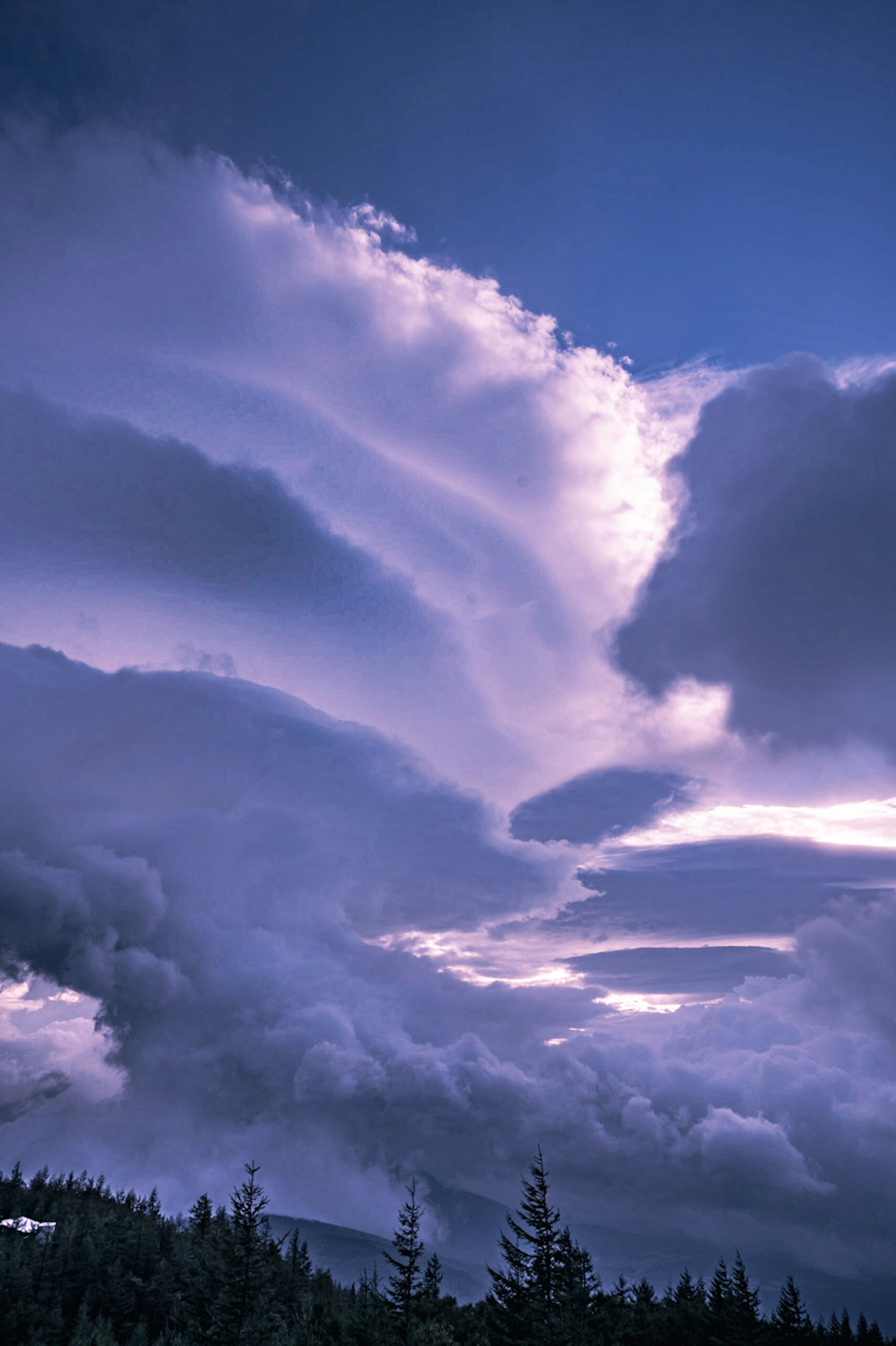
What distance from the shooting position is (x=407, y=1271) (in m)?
50.5

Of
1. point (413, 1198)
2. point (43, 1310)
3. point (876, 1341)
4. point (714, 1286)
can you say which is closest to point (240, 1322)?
point (413, 1198)

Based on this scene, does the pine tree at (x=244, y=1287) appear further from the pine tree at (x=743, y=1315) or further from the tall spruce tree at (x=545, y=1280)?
the pine tree at (x=743, y=1315)

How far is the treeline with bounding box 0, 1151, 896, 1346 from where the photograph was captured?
1929 inches

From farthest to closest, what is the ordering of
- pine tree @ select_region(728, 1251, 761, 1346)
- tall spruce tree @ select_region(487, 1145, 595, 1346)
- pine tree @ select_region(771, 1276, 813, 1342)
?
pine tree @ select_region(771, 1276, 813, 1342) → pine tree @ select_region(728, 1251, 761, 1346) → tall spruce tree @ select_region(487, 1145, 595, 1346)

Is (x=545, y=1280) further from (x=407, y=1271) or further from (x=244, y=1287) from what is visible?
(x=244, y=1287)

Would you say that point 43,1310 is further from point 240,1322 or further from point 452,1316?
point 240,1322

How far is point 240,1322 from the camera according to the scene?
179 ft

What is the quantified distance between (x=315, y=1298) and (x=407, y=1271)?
93.1 m

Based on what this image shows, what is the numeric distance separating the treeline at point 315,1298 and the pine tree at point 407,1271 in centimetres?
19

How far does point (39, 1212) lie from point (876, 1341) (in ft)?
594

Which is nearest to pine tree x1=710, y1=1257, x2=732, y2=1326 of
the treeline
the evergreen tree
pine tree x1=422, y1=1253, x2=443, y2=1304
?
the treeline

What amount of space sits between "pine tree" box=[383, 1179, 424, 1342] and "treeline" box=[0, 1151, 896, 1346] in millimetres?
191

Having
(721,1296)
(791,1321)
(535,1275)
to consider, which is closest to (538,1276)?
(535,1275)

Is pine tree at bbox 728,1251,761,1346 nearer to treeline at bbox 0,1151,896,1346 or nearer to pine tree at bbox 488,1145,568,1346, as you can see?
treeline at bbox 0,1151,896,1346
